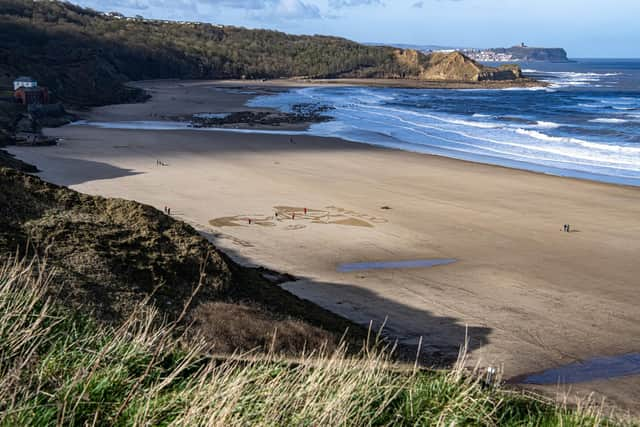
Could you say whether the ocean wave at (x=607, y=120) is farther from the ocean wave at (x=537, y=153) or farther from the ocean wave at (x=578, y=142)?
the ocean wave at (x=537, y=153)

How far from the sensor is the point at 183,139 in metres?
39.1

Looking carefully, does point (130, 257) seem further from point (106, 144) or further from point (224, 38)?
point (224, 38)

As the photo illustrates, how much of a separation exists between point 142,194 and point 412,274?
36.7ft

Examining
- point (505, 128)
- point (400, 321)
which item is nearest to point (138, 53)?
point (505, 128)

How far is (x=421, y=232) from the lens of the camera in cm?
1959

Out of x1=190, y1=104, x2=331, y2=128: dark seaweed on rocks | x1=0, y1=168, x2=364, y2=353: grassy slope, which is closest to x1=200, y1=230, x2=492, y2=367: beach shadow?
x1=0, y1=168, x2=364, y2=353: grassy slope

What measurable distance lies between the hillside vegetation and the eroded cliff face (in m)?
0.21

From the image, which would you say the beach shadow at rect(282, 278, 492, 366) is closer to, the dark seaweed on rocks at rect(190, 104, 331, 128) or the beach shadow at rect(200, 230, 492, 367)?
the beach shadow at rect(200, 230, 492, 367)

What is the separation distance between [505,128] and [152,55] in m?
70.5

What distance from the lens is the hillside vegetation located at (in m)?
65.5

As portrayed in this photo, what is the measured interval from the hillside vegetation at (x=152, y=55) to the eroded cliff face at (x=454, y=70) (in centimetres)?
21

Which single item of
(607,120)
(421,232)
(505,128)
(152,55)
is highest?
(152,55)

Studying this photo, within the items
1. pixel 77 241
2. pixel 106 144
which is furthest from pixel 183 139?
pixel 77 241

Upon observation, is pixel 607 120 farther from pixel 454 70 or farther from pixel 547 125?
pixel 454 70
